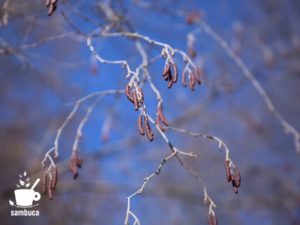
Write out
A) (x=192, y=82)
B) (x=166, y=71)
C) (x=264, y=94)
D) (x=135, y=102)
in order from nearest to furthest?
(x=135, y=102)
(x=166, y=71)
(x=192, y=82)
(x=264, y=94)

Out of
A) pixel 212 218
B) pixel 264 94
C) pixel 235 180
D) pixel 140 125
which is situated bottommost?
pixel 212 218

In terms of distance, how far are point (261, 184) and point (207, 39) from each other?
2745 mm

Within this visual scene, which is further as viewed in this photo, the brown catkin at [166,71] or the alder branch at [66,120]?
the alder branch at [66,120]

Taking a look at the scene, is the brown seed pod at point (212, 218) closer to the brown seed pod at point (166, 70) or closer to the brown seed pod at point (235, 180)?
the brown seed pod at point (235, 180)

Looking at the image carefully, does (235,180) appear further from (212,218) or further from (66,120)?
(66,120)

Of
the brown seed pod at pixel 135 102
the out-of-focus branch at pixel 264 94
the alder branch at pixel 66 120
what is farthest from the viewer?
the out-of-focus branch at pixel 264 94

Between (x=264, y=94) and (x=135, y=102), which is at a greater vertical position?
(x=264, y=94)

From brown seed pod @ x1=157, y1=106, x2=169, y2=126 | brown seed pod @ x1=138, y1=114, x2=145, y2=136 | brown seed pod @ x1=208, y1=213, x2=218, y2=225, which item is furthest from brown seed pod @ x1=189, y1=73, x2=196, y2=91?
brown seed pod @ x1=208, y1=213, x2=218, y2=225

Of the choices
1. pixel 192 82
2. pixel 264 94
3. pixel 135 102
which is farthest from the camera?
pixel 264 94

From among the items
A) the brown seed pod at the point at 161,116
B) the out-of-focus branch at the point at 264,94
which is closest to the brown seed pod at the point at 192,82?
the brown seed pod at the point at 161,116

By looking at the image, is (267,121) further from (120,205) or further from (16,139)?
(16,139)

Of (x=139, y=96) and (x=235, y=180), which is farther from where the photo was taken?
(x=235, y=180)

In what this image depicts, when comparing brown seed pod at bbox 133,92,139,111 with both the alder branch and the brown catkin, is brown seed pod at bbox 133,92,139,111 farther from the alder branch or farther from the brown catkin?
the alder branch

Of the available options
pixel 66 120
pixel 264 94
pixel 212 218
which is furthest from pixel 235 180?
pixel 264 94
